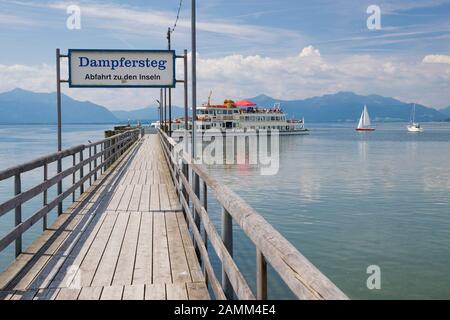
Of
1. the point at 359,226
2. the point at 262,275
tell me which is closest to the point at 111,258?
→ the point at 262,275

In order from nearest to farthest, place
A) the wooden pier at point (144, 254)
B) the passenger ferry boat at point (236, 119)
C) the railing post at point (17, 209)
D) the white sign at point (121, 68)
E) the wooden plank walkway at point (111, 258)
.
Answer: the wooden pier at point (144, 254) < the wooden plank walkway at point (111, 258) < the railing post at point (17, 209) < the white sign at point (121, 68) < the passenger ferry boat at point (236, 119)

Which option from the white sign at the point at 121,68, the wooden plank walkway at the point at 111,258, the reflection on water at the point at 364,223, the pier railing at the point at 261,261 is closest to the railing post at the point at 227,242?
the pier railing at the point at 261,261

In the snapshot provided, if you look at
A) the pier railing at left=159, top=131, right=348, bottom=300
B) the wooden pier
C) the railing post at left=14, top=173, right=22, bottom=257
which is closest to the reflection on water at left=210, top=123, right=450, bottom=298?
the wooden pier

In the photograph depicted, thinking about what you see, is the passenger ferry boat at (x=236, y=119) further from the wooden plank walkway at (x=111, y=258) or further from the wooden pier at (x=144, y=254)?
the wooden pier at (x=144, y=254)

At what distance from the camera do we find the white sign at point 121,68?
1236 cm

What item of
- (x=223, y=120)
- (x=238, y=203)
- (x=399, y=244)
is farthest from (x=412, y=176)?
(x=223, y=120)

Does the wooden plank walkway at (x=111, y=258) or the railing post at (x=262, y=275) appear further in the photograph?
the wooden plank walkway at (x=111, y=258)

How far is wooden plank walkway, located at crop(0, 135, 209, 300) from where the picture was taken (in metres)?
5.45

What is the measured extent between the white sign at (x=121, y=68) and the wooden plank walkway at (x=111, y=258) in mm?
2918

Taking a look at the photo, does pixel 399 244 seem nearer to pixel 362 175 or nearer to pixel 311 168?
pixel 362 175

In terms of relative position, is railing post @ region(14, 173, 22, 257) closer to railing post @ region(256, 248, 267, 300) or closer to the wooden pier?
the wooden pier

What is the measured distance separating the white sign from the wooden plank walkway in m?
2.92

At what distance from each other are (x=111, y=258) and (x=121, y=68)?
681 centimetres
